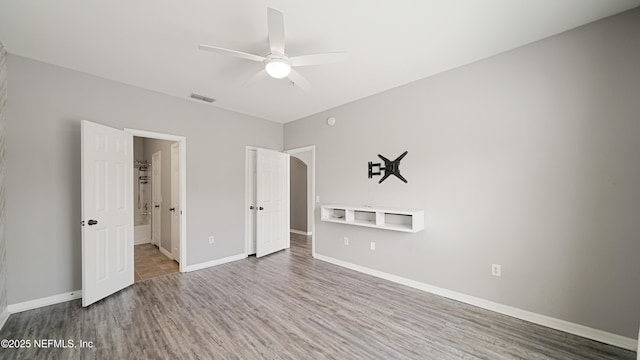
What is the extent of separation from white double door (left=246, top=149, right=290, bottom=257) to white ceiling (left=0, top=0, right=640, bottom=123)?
1900 millimetres

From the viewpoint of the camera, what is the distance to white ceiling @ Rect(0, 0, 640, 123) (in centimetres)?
190

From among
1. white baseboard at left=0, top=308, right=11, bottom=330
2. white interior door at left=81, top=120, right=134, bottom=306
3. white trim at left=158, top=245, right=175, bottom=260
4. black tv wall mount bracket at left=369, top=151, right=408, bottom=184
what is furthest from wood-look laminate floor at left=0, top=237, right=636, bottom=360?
black tv wall mount bracket at left=369, top=151, right=408, bottom=184

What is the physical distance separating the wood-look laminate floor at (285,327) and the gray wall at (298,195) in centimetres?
367

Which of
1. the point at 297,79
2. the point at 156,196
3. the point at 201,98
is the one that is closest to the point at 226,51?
the point at 297,79

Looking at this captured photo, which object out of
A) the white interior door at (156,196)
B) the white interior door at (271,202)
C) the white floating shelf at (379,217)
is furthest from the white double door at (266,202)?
the white interior door at (156,196)

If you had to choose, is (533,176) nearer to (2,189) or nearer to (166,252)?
(2,189)

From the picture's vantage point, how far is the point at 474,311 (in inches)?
103

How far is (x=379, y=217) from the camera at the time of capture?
3441 mm

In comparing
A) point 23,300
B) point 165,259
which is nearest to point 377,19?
point 23,300

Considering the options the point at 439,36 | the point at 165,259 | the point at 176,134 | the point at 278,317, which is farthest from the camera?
the point at 165,259

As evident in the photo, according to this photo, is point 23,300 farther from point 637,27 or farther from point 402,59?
point 637,27

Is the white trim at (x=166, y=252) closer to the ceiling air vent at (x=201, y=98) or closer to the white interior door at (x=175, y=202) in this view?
the white interior door at (x=175, y=202)

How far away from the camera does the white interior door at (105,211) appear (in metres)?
2.68

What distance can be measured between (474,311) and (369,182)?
2051 millimetres
